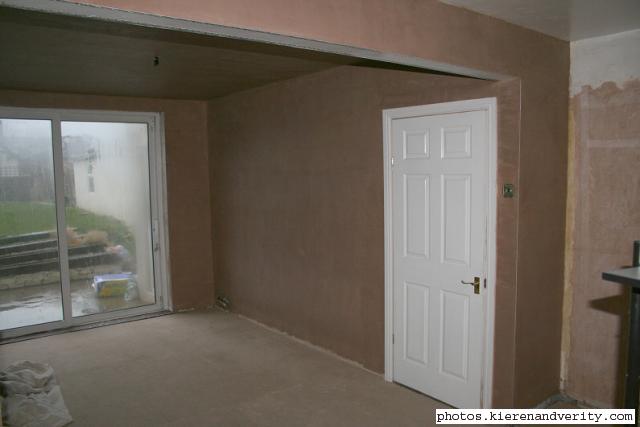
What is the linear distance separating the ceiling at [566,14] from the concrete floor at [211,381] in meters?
2.58

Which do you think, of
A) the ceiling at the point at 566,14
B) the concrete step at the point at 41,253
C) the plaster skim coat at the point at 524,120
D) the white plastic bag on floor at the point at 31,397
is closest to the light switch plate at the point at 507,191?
the plaster skim coat at the point at 524,120

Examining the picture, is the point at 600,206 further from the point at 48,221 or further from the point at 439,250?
the point at 48,221

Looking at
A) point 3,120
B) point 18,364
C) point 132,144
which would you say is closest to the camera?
point 18,364

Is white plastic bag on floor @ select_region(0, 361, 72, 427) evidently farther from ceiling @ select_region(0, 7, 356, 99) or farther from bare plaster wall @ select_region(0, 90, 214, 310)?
ceiling @ select_region(0, 7, 356, 99)

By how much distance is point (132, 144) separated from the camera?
5.89m

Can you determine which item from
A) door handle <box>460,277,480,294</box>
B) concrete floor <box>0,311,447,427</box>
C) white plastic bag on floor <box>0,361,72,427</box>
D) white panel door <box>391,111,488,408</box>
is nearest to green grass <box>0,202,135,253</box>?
concrete floor <box>0,311,447,427</box>

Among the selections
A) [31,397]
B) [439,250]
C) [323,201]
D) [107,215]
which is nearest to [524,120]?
[439,250]

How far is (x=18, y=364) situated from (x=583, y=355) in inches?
170

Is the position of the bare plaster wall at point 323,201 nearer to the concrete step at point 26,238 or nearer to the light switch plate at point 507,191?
the light switch plate at point 507,191

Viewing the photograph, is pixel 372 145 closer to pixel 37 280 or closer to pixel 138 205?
pixel 138 205

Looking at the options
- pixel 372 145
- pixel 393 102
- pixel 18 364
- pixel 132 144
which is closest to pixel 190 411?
pixel 18 364

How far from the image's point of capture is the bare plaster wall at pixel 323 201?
333 cm

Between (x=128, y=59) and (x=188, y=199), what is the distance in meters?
2.62

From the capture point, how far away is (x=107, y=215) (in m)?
5.75
